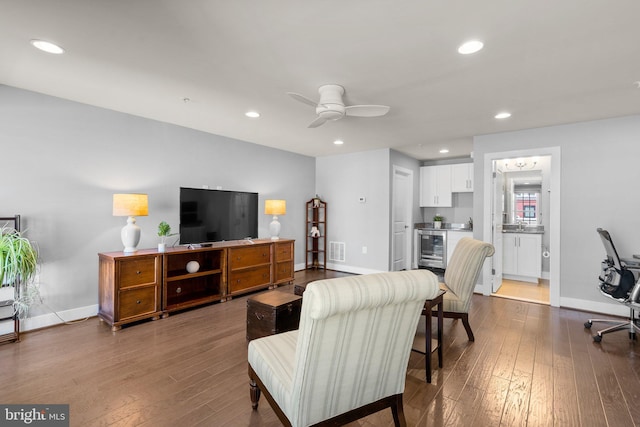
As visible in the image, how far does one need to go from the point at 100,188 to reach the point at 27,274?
112 cm

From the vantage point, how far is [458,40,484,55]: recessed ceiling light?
202 centimetres

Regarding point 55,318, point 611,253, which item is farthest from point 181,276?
point 611,253

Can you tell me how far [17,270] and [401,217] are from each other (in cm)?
563

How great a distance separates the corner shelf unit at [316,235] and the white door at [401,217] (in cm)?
142

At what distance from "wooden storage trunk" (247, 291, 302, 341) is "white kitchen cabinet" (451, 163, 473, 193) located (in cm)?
470

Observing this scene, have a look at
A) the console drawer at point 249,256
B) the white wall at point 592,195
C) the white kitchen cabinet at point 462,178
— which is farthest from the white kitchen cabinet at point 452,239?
the console drawer at point 249,256

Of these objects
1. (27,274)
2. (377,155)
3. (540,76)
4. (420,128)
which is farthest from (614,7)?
(27,274)

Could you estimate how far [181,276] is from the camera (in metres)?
3.64

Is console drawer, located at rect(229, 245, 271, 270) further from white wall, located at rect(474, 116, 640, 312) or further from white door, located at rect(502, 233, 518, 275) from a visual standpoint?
white door, located at rect(502, 233, 518, 275)

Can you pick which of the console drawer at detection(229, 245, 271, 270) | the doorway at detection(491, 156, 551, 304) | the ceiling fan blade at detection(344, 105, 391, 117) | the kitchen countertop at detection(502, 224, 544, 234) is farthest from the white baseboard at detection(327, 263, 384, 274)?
the ceiling fan blade at detection(344, 105, 391, 117)

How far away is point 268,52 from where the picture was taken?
7.15 ft

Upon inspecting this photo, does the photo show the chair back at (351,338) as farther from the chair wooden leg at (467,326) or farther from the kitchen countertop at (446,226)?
the kitchen countertop at (446,226)

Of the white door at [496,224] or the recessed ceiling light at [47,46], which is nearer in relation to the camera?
the recessed ceiling light at [47,46]

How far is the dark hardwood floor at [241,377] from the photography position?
5.86 ft
